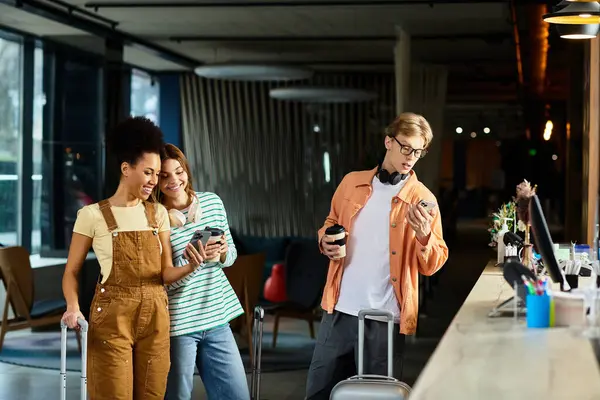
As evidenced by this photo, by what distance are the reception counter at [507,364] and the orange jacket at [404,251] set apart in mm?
559

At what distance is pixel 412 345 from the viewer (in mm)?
8938

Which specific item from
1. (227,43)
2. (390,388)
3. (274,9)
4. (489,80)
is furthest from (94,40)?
(390,388)

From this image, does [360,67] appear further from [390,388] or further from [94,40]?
[390,388]

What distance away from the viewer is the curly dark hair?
3910 mm

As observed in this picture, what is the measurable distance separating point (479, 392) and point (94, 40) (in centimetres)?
842

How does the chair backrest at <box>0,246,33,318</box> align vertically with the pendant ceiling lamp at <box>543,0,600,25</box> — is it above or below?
below

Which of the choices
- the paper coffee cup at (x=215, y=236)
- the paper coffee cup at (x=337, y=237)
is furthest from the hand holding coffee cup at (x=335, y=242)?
the paper coffee cup at (x=215, y=236)

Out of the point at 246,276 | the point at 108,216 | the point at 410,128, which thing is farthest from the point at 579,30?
the point at 246,276

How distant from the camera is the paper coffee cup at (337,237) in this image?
12.8 ft

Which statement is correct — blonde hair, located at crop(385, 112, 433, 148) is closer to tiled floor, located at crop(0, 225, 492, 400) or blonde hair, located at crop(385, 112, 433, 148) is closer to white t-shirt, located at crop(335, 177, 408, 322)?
white t-shirt, located at crop(335, 177, 408, 322)

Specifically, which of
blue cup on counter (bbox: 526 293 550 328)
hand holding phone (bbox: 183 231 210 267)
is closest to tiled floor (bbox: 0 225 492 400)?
hand holding phone (bbox: 183 231 210 267)

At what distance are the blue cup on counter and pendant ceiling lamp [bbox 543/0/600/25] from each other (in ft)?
6.30

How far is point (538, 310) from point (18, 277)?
5.89 metres

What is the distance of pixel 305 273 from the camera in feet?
31.1
